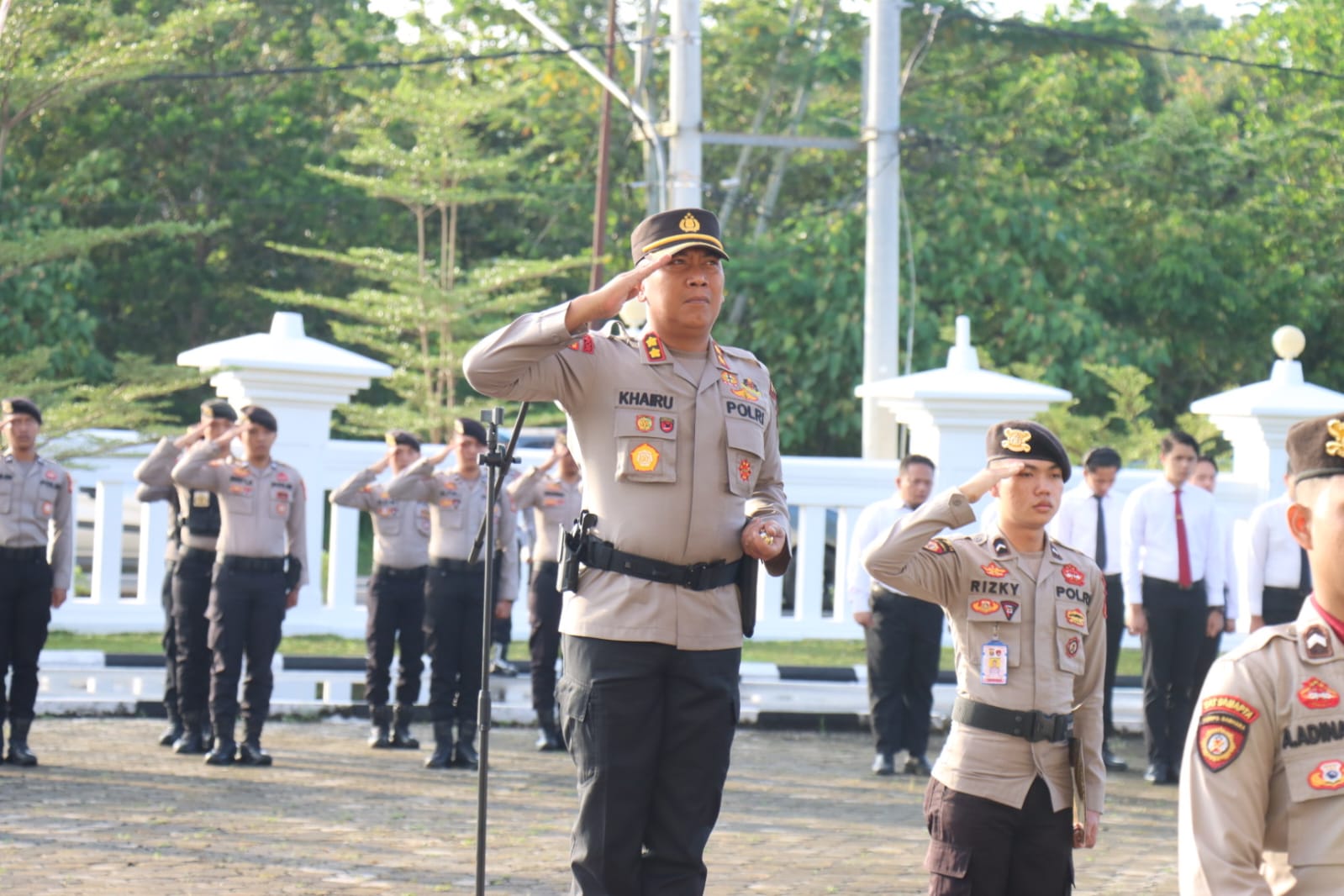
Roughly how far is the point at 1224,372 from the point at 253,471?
1982 centimetres

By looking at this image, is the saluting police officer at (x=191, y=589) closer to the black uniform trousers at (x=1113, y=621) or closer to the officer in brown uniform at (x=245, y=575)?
the officer in brown uniform at (x=245, y=575)

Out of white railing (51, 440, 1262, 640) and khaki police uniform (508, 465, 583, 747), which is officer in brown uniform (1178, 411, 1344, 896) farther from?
white railing (51, 440, 1262, 640)

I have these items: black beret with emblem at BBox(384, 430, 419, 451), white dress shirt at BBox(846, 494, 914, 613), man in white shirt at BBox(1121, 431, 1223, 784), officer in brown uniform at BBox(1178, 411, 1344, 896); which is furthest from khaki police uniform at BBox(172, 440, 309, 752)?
officer in brown uniform at BBox(1178, 411, 1344, 896)

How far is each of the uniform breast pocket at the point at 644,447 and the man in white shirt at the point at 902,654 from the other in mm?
5652

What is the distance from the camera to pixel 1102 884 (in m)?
7.43

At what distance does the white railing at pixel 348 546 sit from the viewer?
13.4m

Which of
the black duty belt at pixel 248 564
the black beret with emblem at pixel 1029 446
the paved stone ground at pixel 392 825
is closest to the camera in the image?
the black beret with emblem at pixel 1029 446

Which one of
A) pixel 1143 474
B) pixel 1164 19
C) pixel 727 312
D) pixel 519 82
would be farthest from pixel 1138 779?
pixel 1164 19

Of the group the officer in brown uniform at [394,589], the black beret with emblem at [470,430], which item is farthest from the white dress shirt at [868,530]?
the officer in brown uniform at [394,589]

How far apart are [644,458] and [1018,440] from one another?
4.08 feet

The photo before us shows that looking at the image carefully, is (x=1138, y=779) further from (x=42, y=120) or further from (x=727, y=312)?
(x=42, y=120)

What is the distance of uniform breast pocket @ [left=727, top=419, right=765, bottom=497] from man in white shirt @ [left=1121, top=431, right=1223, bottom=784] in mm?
6233

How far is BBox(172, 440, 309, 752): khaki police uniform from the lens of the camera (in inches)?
388

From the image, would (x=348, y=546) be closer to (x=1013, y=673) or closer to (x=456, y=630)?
(x=456, y=630)
